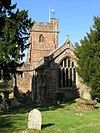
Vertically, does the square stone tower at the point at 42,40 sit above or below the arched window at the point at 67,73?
above

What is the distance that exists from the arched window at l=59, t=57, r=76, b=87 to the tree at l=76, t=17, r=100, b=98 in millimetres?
9285

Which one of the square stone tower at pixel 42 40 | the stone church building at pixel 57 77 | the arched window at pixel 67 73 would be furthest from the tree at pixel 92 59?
the square stone tower at pixel 42 40

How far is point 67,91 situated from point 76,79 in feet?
6.46

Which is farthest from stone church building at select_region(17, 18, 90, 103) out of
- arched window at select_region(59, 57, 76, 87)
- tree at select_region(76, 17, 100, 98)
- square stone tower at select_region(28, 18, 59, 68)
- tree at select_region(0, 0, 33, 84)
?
tree at select_region(0, 0, 33, 84)

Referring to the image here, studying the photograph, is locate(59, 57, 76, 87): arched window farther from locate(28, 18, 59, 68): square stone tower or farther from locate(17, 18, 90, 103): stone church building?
locate(28, 18, 59, 68): square stone tower

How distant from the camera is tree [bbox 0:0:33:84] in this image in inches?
1069

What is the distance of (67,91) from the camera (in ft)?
154

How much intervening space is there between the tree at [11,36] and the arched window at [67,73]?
18.0m

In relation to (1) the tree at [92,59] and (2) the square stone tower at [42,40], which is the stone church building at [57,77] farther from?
(2) the square stone tower at [42,40]

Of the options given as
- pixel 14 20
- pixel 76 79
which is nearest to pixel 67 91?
pixel 76 79

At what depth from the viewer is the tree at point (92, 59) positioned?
35.9m

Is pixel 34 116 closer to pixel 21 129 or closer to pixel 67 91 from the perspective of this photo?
pixel 21 129

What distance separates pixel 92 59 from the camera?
3675 centimetres

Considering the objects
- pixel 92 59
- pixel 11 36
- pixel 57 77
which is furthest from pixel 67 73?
pixel 11 36
